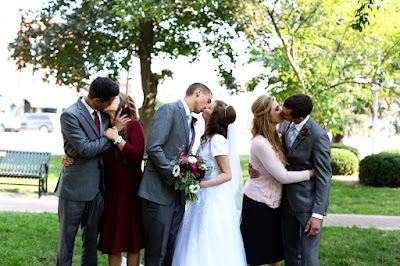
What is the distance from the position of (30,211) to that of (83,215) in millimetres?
5119

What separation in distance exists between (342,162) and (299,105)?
13627 mm

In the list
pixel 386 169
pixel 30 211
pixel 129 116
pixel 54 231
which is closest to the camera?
pixel 129 116

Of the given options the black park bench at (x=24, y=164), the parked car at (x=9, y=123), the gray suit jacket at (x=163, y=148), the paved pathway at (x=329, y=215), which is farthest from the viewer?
the parked car at (x=9, y=123)

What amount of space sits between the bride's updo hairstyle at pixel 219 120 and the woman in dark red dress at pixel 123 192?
2.24 feet

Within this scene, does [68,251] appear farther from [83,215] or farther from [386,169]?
[386,169]

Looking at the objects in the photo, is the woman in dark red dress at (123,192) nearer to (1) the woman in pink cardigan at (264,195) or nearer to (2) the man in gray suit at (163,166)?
(2) the man in gray suit at (163,166)

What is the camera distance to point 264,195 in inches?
176

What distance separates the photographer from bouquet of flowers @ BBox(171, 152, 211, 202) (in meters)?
4.08

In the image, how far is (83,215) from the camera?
4324 millimetres

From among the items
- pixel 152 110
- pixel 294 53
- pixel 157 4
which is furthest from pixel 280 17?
pixel 152 110

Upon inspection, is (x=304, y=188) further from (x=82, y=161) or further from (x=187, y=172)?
(x=82, y=161)

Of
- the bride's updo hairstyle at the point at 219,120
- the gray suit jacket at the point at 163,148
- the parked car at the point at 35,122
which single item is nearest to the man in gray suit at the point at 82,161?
the gray suit jacket at the point at 163,148

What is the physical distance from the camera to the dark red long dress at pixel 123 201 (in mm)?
4414

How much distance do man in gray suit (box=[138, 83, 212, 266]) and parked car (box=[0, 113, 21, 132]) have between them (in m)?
43.5
